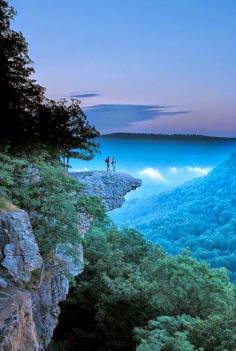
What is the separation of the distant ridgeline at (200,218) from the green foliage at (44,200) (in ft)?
109

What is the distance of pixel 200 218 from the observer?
62031mm

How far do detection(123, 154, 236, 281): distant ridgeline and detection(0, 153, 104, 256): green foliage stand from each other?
3320 centimetres

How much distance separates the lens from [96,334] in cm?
1809

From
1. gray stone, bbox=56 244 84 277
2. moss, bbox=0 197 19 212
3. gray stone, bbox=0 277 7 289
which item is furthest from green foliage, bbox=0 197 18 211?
gray stone, bbox=56 244 84 277

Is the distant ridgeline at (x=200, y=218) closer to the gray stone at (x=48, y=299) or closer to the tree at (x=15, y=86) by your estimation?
the tree at (x=15, y=86)

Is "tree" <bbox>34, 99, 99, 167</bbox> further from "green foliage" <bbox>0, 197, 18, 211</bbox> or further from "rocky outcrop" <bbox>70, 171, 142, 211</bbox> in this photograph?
"green foliage" <bbox>0, 197, 18, 211</bbox>

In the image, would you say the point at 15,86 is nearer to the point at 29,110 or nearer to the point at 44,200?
the point at 29,110

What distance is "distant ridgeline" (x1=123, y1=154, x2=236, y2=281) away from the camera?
49.8 meters

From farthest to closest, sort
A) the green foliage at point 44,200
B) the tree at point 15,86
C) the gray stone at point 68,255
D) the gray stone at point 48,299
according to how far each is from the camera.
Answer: the tree at point 15,86 < the gray stone at point 68,255 < the green foliage at point 44,200 < the gray stone at point 48,299

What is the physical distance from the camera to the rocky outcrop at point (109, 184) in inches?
704

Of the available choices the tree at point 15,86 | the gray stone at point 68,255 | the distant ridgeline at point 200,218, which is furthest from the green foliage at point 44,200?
the distant ridgeline at point 200,218

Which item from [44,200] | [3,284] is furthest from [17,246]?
[44,200]

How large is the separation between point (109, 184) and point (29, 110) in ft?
15.6

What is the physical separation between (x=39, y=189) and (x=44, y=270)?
199 centimetres
